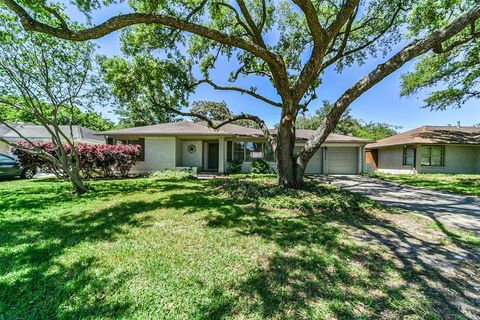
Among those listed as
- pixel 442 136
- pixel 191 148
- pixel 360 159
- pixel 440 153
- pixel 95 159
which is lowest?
pixel 95 159

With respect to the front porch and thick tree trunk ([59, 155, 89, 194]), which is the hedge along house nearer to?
the front porch

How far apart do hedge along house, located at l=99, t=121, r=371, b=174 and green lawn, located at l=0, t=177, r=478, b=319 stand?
9070mm

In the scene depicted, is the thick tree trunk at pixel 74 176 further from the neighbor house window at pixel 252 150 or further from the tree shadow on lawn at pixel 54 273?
the neighbor house window at pixel 252 150

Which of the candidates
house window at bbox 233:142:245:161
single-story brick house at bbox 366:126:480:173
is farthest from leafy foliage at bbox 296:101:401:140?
house window at bbox 233:142:245:161

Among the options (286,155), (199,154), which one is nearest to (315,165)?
(199,154)

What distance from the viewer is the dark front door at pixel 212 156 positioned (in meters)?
16.5

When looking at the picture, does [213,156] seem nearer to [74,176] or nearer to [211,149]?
[211,149]

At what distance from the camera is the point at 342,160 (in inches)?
657

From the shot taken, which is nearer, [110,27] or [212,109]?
[110,27]

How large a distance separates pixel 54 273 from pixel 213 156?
45.5 ft

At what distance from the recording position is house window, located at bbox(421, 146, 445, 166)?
1694 centimetres

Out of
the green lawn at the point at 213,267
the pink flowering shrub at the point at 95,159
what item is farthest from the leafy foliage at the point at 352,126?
the green lawn at the point at 213,267

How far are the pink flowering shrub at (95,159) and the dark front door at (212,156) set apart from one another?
210 inches

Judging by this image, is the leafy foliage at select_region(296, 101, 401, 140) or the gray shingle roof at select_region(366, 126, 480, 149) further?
the leafy foliage at select_region(296, 101, 401, 140)
